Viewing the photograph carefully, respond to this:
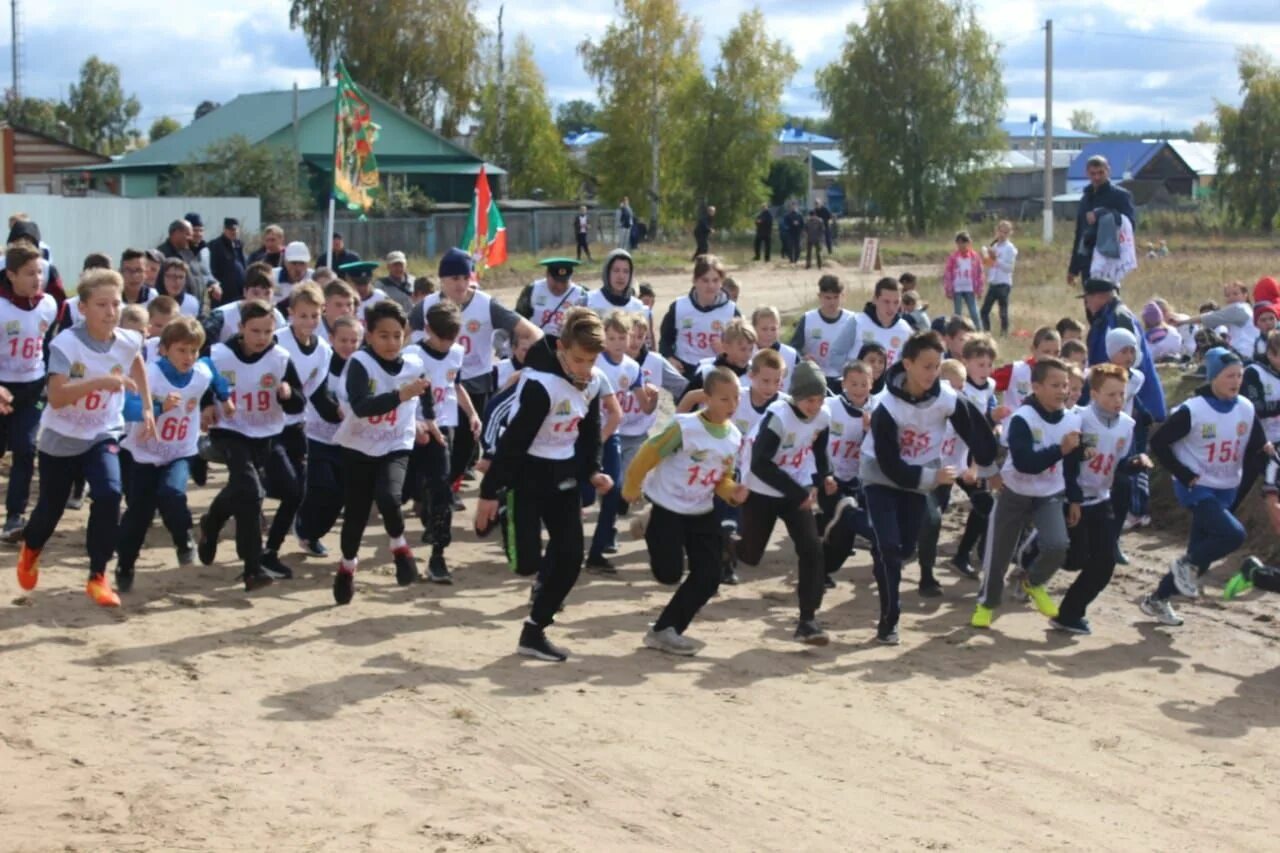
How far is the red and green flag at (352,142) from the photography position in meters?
21.2

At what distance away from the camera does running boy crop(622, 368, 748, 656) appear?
30.7ft

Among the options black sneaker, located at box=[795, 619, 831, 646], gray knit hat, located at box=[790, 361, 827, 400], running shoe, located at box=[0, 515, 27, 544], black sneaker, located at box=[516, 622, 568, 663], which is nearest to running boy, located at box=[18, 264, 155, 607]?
running shoe, located at box=[0, 515, 27, 544]

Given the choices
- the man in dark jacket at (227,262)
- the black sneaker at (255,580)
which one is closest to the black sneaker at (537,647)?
the black sneaker at (255,580)

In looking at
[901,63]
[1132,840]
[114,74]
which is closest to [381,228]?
[901,63]

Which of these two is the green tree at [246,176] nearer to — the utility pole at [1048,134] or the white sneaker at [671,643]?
the utility pole at [1048,134]

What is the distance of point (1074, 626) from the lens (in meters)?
10.6

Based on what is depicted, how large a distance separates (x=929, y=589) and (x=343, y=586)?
4.02 meters

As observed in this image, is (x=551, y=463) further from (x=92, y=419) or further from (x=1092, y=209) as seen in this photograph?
(x=1092, y=209)

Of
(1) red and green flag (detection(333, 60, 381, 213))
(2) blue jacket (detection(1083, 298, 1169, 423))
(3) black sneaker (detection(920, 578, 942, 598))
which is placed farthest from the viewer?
(1) red and green flag (detection(333, 60, 381, 213))

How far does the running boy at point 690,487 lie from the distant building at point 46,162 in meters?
58.0

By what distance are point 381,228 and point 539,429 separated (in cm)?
4216

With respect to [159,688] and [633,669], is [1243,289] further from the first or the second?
[159,688]

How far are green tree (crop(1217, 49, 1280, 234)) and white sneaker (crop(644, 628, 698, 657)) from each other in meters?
72.9

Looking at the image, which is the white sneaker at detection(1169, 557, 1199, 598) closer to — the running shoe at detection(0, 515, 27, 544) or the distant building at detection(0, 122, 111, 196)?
the running shoe at detection(0, 515, 27, 544)
